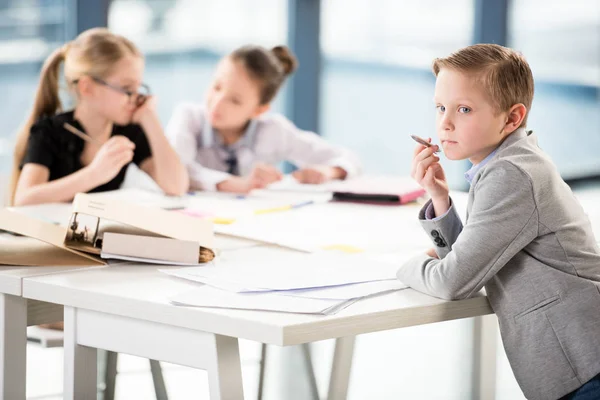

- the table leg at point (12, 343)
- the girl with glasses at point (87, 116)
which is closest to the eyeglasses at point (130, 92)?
the girl with glasses at point (87, 116)

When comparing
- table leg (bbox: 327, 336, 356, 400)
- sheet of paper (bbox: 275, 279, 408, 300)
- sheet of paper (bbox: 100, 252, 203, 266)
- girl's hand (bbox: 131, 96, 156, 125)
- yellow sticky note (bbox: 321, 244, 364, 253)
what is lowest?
table leg (bbox: 327, 336, 356, 400)

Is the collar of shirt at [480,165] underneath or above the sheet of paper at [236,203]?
above

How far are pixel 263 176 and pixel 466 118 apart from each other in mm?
1264

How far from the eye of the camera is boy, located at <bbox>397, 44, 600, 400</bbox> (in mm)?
1279

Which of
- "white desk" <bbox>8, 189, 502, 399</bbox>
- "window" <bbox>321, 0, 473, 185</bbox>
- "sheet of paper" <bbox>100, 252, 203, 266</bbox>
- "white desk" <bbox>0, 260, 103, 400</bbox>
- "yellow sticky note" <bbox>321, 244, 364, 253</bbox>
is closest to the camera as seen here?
"white desk" <bbox>8, 189, 502, 399</bbox>

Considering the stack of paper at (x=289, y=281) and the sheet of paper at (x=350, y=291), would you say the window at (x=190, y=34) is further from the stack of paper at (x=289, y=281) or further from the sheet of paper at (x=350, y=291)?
the sheet of paper at (x=350, y=291)

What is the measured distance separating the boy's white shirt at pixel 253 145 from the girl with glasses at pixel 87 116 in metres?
0.18

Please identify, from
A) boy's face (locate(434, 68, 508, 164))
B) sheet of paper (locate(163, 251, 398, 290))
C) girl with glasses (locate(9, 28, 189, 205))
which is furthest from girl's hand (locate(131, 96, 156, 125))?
boy's face (locate(434, 68, 508, 164))

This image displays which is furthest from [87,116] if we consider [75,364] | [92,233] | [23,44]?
[23,44]

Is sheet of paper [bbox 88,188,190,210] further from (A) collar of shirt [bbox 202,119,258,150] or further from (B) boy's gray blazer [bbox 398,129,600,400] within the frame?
(B) boy's gray blazer [bbox 398,129,600,400]

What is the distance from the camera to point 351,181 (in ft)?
8.61

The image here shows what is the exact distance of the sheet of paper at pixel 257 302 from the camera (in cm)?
123

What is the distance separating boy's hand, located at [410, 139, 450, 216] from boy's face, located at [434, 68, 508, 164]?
0.09 metres

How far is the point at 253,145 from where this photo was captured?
9.77 ft
